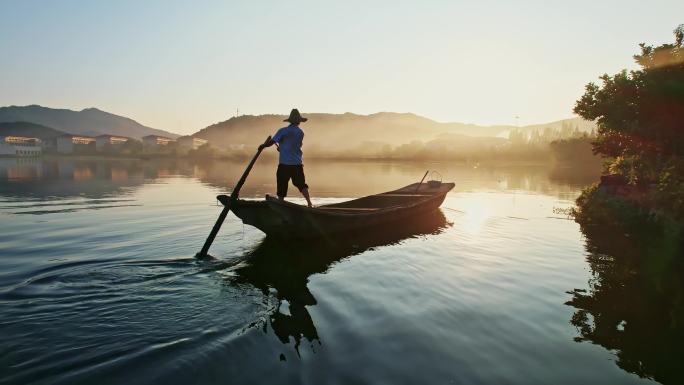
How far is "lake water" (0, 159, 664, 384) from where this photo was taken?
171 inches

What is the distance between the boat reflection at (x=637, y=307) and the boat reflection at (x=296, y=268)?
159 inches

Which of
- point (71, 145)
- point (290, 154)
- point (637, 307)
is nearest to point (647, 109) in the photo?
point (637, 307)

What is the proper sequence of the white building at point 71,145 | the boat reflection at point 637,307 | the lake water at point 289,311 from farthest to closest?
the white building at point 71,145 < the boat reflection at point 637,307 < the lake water at point 289,311

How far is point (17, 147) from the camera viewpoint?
122 meters

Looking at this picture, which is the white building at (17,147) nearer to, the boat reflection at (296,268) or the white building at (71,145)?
the white building at (71,145)

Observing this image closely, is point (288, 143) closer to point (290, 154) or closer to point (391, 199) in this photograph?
point (290, 154)

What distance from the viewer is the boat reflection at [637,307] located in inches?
197

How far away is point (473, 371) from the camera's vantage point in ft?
14.7

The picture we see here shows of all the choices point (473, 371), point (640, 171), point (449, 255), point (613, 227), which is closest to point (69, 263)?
point (473, 371)

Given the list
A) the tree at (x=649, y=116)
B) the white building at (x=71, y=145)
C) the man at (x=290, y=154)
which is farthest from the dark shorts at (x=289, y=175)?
the white building at (x=71, y=145)

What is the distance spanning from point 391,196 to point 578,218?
794 centimetres

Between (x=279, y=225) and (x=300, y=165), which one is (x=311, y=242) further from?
(x=300, y=165)

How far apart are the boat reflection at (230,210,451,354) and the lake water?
5 centimetres

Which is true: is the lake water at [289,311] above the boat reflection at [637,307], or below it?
above
